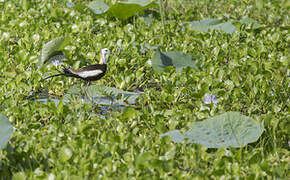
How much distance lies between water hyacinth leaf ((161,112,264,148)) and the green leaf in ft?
7.66

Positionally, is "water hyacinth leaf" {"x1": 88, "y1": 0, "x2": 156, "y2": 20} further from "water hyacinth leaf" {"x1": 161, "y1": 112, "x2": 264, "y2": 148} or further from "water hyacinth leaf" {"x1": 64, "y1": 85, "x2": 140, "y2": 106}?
"water hyacinth leaf" {"x1": 161, "y1": 112, "x2": 264, "y2": 148}

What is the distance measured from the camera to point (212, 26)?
5.52 meters

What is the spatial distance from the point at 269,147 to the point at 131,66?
1738mm

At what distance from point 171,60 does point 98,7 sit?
196 cm

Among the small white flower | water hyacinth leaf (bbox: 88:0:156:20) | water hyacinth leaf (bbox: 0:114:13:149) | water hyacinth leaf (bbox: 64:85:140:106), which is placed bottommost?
the small white flower

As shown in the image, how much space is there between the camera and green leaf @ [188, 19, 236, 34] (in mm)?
5398

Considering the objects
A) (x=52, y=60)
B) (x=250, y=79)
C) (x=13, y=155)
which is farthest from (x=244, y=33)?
(x=13, y=155)

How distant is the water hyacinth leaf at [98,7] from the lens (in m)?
5.86

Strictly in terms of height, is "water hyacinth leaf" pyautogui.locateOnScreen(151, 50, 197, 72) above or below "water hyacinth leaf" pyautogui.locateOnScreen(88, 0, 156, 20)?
below

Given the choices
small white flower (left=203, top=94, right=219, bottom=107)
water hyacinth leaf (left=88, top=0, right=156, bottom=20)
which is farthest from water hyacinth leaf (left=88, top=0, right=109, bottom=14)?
small white flower (left=203, top=94, right=219, bottom=107)

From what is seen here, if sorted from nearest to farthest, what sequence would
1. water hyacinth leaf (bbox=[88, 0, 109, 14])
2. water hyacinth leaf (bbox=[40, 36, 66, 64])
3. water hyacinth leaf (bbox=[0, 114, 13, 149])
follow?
water hyacinth leaf (bbox=[0, 114, 13, 149]) < water hyacinth leaf (bbox=[40, 36, 66, 64]) < water hyacinth leaf (bbox=[88, 0, 109, 14])

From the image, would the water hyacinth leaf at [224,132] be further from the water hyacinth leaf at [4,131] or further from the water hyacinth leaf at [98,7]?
the water hyacinth leaf at [98,7]

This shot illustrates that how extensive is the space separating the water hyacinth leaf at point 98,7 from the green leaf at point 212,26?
953mm

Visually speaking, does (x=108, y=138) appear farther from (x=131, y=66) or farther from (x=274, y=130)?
(x=131, y=66)
